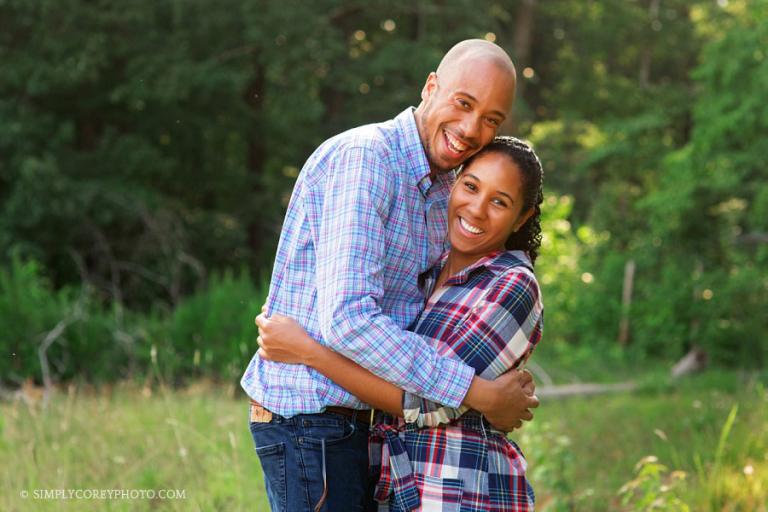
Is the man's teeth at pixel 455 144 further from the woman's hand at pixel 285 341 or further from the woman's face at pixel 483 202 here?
the woman's hand at pixel 285 341

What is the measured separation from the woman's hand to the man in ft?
0.11

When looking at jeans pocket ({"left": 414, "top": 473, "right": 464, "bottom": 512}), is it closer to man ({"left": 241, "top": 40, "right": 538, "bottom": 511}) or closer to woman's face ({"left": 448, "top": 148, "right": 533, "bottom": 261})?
man ({"left": 241, "top": 40, "right": 538, "bottom": 511})

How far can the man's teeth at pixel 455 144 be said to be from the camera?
259cm

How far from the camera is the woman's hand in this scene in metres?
2.43

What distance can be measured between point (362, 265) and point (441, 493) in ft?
2.02

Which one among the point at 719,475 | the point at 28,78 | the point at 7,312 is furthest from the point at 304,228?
the point at 28,78

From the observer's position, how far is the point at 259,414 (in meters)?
2.53

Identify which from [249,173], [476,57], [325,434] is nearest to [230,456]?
[325,434]

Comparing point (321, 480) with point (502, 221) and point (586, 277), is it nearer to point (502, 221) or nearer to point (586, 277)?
point (502, 221)

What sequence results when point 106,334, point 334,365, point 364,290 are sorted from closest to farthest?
A: point 364,290
point 334,365
point 106,334

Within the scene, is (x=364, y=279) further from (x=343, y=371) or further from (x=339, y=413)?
(x=339, y=413)

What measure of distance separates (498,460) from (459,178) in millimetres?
768

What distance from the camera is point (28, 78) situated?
14398 millimetres

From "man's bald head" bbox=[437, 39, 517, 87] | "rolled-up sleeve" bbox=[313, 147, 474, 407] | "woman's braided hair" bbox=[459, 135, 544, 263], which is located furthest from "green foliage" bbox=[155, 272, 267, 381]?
"rolled-up sleeve" bbox=[313, 147, 474, 407]
